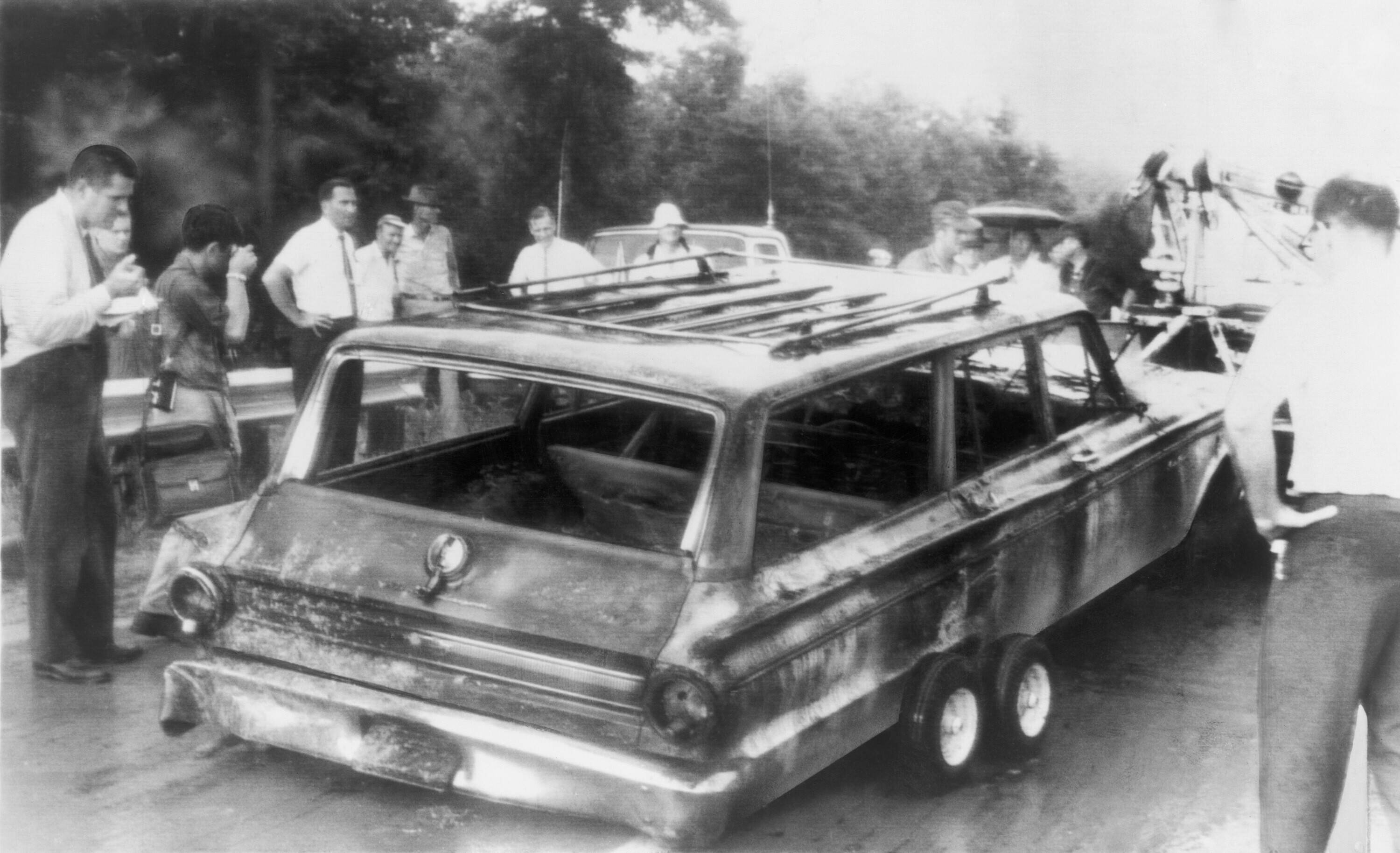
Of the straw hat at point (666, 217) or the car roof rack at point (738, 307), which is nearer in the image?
the car roof rack at point (738, 307)

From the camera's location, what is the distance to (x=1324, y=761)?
2.71m

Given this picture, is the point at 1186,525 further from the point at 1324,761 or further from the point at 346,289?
the point at 346,289

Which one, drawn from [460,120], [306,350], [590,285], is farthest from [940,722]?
[460,120]

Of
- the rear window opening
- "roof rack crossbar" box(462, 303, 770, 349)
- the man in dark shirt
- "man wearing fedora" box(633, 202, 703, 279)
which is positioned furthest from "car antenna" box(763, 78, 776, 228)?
"roof rack crossbar" box(462, 303, 770, 349)

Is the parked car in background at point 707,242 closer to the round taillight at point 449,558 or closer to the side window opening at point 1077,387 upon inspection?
the side window opening at point 1077,387

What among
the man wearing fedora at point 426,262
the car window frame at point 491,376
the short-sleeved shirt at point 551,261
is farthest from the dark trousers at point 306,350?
the car window frame at point 491,376

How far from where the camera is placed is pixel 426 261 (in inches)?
297

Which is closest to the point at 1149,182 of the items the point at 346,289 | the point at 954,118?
the point at 954,118

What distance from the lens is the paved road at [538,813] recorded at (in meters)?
3.26

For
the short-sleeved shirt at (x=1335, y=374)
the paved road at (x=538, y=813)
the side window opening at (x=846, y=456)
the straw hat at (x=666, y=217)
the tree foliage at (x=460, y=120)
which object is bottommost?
the paved road at (x=538, y=813)

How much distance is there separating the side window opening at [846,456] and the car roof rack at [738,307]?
21 cm

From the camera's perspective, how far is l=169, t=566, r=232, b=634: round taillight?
3328 mm

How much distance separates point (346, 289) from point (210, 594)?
3269mm

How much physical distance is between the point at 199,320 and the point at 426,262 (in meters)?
2.45
